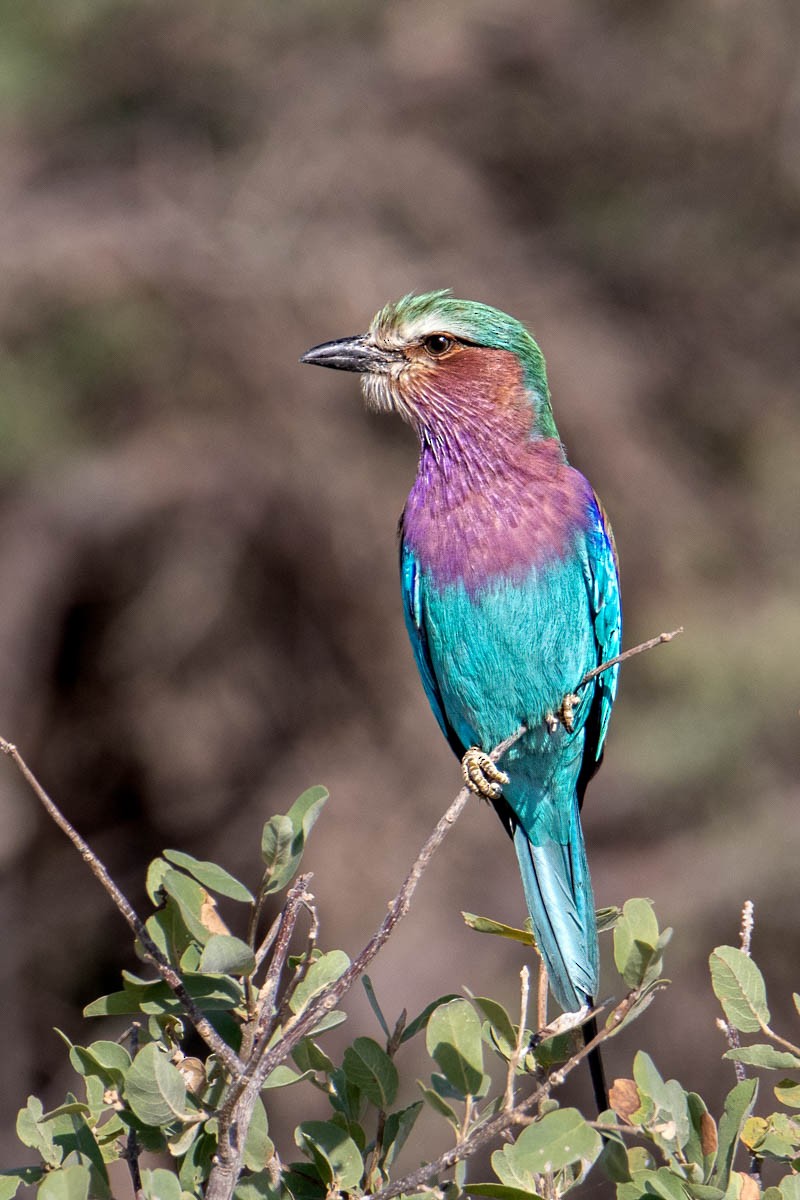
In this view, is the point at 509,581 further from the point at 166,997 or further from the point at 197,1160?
the point at 197,1160

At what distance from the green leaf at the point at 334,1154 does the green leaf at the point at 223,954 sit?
28 cm

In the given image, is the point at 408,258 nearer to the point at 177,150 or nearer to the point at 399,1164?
the point at 177,150

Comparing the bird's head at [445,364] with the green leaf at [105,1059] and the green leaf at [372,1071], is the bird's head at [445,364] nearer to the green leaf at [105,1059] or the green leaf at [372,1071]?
the green leaf at [372,1071]

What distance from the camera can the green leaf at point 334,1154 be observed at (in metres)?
2.19

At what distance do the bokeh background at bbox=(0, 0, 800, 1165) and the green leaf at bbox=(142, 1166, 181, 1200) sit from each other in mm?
5613

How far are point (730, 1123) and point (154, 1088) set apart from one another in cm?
82

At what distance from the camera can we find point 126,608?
8383 millimetres

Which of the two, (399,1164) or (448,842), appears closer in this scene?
(399,1164)

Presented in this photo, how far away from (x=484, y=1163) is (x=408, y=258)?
4949 mm

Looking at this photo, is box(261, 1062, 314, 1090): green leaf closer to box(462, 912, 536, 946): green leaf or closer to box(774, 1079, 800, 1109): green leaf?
box(462, 912, 536, 946): green leaf

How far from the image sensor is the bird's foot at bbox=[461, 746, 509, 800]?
376 centimetres

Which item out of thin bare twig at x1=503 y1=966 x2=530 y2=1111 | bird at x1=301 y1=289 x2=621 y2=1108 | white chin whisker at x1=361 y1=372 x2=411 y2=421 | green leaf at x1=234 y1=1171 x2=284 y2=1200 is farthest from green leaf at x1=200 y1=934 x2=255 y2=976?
white chin whisker at x1=361 y1=372 x2=411 y2=421

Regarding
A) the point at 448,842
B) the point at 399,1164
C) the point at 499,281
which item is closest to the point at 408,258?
the point at 499,281

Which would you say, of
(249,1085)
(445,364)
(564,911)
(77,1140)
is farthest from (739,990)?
(445,364)
